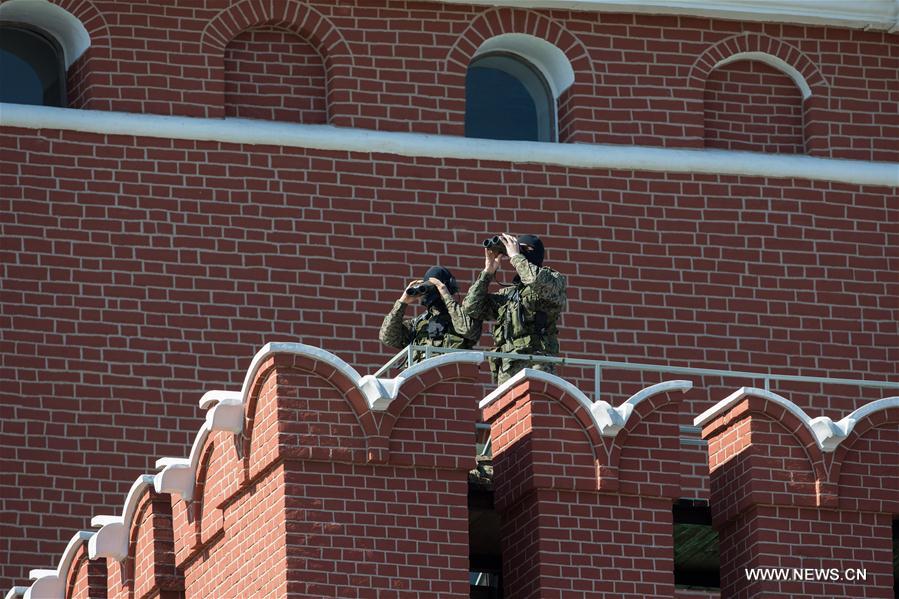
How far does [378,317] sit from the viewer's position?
89.0 ft

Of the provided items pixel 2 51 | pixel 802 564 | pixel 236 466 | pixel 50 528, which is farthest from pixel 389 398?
pixel 2 51

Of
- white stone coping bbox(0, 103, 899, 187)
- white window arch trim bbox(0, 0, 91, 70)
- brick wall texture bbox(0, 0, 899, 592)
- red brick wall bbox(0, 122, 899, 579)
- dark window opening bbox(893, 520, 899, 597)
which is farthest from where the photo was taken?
white window arch trim bbox(0, 0, 91, 70)

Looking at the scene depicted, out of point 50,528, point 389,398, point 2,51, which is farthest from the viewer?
point 2,51

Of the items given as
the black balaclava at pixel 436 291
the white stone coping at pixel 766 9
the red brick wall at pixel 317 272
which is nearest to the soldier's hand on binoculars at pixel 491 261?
the black balaclava at pixel 436 291

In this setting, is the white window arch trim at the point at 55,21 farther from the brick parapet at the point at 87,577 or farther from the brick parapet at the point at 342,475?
the brick parapet at the point at 342,475

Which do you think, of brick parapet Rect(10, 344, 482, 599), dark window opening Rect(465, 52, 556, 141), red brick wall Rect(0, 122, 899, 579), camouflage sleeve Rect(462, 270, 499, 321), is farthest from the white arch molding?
brick parapet Rect(10, 344, 482, 599)

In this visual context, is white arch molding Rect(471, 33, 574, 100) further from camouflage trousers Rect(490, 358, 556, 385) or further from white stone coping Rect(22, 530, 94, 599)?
white stone coping Rect(22, 530, 94, 599)

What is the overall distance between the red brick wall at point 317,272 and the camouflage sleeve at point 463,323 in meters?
3.68

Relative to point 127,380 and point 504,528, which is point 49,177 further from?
point 504,528

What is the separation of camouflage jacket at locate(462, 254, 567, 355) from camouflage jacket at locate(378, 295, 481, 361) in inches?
4.1

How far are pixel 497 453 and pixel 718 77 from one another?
7992mm

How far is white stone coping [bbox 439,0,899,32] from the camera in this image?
28516mm

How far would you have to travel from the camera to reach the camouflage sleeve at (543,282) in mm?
22797

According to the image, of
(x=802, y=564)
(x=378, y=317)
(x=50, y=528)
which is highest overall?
(x=378, y=317)
